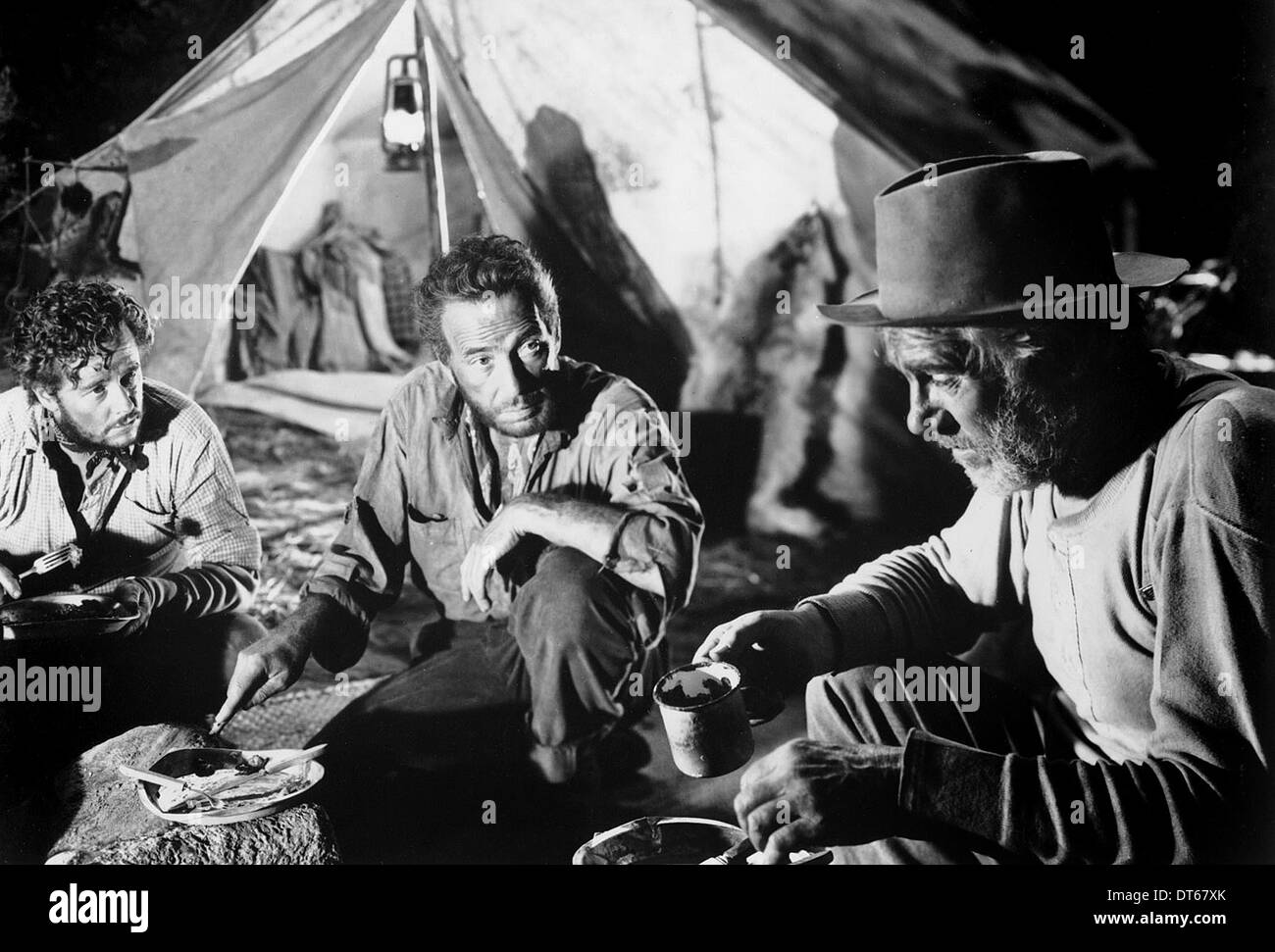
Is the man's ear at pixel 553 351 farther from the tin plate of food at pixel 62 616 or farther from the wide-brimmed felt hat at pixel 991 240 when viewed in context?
the tin plate of food at pixel 62 616

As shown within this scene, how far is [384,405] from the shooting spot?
3162 millimetres

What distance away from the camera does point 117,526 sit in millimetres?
3201

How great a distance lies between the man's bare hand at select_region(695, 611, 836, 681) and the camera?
9.77 feet

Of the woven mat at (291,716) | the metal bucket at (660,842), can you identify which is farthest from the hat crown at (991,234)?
the woven mat at (291,716)

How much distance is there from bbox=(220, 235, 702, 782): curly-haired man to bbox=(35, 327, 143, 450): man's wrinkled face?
0.68 m

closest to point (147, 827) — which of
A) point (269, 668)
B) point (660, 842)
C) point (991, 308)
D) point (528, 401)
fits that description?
point (269, 668)

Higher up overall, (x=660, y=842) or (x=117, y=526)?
(x=117, y=526)

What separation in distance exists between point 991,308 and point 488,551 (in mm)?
1425

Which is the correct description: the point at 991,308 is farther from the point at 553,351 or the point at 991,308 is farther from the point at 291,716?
the point at 291,716

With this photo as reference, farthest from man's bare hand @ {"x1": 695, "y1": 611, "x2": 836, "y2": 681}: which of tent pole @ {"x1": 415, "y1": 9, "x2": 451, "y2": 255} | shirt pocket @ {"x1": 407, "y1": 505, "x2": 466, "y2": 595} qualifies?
tent pole @ {"x1": 415, "y1": 9, "x2": 451, "y2": 255}

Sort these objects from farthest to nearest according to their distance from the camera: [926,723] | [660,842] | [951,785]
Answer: [660,842] < [926,723] < [951,785]

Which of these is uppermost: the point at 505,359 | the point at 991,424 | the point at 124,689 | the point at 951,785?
the point at 505,359
